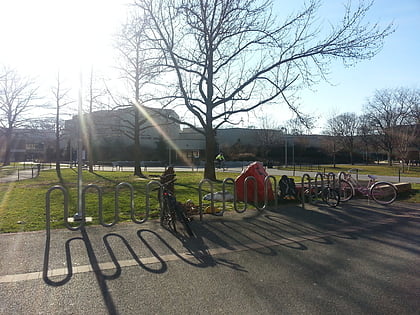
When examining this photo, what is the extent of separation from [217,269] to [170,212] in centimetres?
237

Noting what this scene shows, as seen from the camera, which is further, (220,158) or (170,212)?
(220,158)

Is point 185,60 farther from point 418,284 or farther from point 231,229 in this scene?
point 418,284

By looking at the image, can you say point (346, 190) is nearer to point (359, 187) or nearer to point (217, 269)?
point (359, 187)

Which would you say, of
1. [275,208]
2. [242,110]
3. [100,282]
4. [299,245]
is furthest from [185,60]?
[100,282]

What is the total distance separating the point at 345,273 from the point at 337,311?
1181 mm

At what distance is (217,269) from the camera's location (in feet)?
15.4

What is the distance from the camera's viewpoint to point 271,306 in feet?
11.7

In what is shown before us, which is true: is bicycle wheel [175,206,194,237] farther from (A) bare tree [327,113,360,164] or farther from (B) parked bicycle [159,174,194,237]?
(A) bare tree [327,113,360,164]

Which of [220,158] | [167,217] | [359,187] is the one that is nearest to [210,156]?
[359,187]

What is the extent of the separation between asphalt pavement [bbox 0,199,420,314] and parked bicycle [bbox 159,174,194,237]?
189 millimetres

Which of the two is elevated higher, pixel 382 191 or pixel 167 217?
pixel 382 191

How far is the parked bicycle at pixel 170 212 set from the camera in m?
6.68

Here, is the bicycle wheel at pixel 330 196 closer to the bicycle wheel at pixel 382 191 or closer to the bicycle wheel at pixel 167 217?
the bicycle wheel at pixel 382 191

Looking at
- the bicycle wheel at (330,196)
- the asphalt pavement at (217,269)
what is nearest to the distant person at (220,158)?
the bicycle wheel at (330,196)
